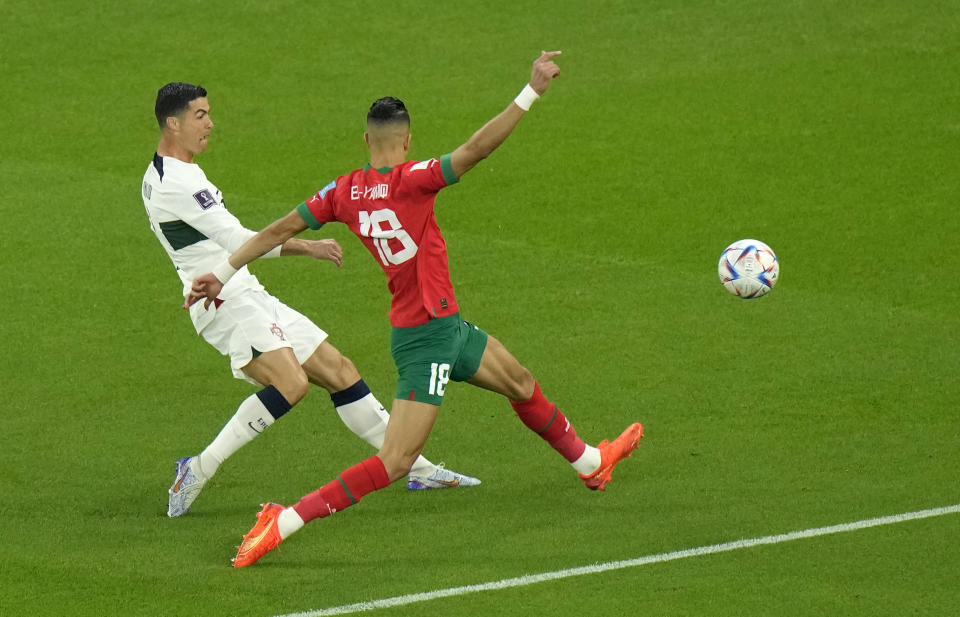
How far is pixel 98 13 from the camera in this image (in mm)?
18000

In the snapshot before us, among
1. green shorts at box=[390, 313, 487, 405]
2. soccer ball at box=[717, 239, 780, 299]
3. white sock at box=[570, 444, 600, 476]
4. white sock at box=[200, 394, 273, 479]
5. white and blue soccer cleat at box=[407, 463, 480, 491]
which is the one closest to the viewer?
green shorts at box=[390, 313, 487, 405]

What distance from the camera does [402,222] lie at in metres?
7.13

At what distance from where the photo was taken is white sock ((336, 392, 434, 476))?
27.0 feet

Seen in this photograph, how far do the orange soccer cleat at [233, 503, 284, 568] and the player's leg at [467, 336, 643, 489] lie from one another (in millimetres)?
1320

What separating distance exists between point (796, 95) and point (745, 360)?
6.32 m

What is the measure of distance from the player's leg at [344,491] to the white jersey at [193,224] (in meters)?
1.22

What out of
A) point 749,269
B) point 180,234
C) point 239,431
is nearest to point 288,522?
point 239,431

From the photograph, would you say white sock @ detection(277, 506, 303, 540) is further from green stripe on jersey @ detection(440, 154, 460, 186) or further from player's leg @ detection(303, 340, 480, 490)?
green stripe on jersey @ detection(440, 154, 460, 186)

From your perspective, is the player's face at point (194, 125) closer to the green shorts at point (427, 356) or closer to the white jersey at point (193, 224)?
the white jersey at point (193, 224)

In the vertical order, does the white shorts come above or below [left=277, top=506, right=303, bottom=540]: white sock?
above

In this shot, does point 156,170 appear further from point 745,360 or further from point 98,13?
point 98,13

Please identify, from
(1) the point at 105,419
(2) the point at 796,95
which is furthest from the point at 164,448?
(2) the point at 796,95

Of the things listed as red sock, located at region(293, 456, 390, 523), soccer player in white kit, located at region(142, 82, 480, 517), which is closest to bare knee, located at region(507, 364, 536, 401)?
red sock, located at region(293, 456, 390, 523)

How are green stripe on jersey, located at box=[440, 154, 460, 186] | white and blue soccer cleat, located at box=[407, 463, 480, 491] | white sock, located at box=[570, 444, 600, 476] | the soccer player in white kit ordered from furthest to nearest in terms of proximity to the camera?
white and blue soccer cleat, located at box=[407, 463, 480, 491] < white sock, located at box=[570, 444, 600, 476] < the soccer player in white kit < green stripe on jersey, located at box=[440, 154, 460, 186]
